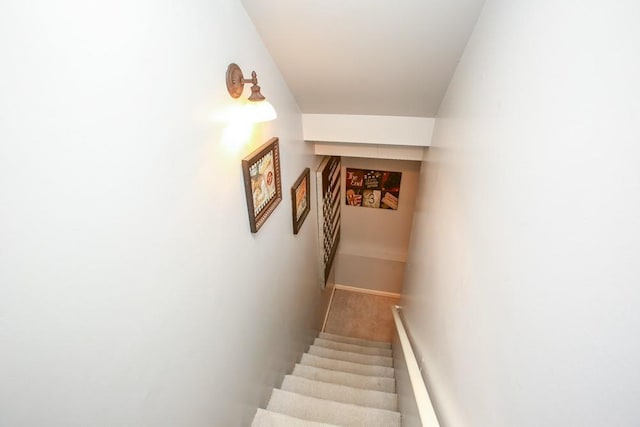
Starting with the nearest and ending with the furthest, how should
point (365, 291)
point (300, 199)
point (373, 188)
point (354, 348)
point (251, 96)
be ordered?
point (251, 96) → point (300, 199) → point (354, 348) → point (373, 188) → point (365, 291)

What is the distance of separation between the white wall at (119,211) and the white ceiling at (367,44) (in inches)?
8.7

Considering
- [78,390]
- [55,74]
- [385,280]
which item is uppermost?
[55,74]

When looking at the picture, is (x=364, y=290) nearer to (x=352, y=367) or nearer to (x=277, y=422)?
(x=352, y=367)

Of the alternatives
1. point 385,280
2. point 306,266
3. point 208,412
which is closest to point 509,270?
point 208,412

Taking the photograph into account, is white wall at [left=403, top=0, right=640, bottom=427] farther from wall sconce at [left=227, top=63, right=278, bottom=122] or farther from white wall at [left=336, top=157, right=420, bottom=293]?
white wall at [left=336, top=157, right=420, bottom=293]

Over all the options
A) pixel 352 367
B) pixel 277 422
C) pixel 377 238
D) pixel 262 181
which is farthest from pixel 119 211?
pixel 377 238

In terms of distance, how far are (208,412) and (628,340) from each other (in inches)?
52.0

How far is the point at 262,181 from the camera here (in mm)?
1438

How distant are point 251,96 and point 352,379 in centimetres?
220

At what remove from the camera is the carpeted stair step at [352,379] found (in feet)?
7.43

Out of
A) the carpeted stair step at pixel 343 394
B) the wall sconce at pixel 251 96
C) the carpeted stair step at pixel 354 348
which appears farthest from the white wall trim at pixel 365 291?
the wall sconce at pixel 251 96

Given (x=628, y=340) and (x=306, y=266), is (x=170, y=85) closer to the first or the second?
(x=628, y=340)

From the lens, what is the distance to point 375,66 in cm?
154

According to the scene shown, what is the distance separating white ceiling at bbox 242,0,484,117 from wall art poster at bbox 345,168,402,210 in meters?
1.84
